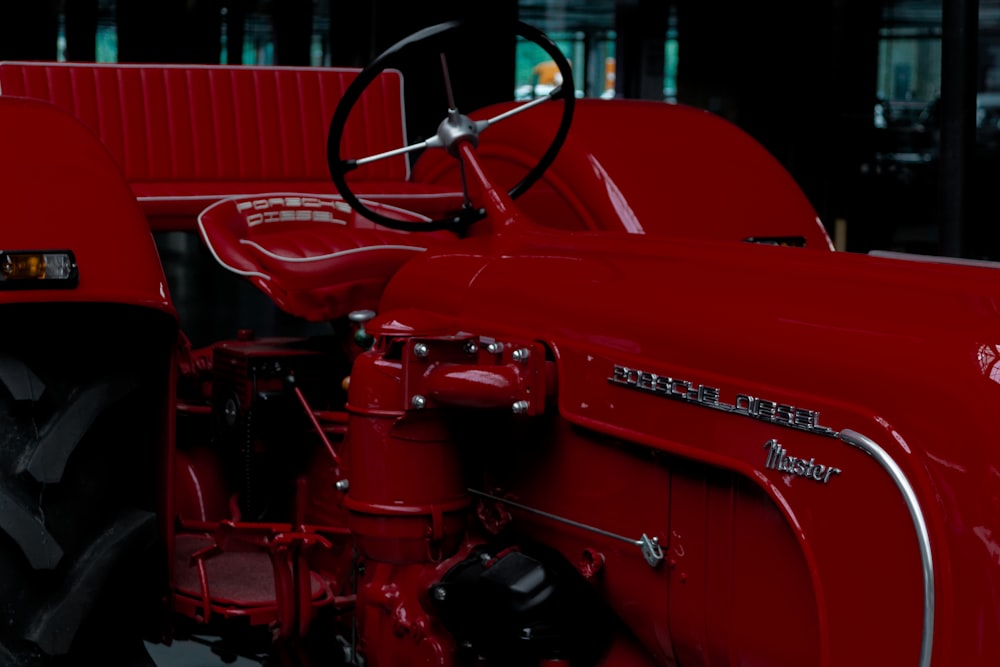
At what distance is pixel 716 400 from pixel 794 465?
0.48ft

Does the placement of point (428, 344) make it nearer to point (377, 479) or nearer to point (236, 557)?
point (377, 479)

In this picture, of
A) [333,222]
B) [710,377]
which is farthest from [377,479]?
[333,222]

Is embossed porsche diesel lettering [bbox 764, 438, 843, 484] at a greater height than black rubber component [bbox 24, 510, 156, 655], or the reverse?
embossed porsche diesel lettering [bbox 764, 438, 843, 484]

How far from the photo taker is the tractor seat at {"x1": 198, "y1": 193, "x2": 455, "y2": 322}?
97.0 inches

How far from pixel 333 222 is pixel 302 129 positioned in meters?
0.60

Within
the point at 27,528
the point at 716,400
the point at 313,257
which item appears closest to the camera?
the point at 716,400

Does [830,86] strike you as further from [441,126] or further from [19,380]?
[19,380]

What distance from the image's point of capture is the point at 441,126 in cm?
226

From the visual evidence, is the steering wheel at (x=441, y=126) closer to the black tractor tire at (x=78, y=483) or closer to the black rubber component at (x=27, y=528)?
the black tractor tire at (x=78, y=483)

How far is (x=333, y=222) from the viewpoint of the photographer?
2.89m

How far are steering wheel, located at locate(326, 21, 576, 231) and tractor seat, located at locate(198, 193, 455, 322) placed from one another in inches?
4.1

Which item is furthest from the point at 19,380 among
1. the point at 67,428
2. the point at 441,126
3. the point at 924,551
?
the point at 924,551

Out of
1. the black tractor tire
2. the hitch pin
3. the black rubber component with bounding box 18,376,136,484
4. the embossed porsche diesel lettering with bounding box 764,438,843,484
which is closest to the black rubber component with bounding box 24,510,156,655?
the black tractor tire

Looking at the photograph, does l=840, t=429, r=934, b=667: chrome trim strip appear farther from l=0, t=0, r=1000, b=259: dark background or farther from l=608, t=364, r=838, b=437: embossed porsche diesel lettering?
l=0, t=0, r=1000, b=259: dark background
